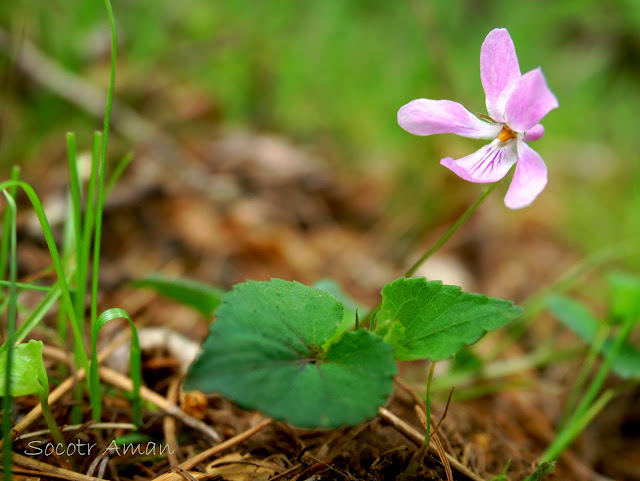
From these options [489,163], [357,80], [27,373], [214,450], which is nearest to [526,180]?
[489,163]

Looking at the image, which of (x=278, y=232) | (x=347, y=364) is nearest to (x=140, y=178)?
(x=278, y=232)

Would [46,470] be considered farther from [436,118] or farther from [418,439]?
[436,118]

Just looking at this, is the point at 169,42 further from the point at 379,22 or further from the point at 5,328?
the point at 5,328

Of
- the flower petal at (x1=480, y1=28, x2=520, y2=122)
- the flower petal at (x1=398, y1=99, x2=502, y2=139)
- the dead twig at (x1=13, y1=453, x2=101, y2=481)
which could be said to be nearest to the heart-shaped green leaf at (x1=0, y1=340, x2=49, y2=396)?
the dead twig at (x1=13, y1=453, x2=101, y2=481)

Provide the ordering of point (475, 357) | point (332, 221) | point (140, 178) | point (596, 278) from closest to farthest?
point (475, 357), point (140, 178), point (596, 278), point (332, 221)

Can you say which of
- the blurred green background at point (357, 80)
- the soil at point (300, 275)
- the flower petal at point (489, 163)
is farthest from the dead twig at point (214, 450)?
the blurred green background at point (357, 80)

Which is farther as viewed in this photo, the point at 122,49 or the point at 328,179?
the point at 122,49
